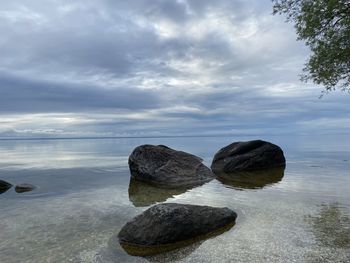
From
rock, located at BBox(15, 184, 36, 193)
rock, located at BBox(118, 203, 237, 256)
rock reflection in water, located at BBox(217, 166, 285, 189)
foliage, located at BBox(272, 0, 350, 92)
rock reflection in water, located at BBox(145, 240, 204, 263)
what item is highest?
foliage, located at BBox(272, 0, 350, 92)

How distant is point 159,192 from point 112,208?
542 centimetres

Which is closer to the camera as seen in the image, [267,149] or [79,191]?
[79,191]

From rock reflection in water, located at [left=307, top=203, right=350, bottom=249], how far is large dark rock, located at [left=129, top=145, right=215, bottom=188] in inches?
452

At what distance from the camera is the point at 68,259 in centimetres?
1048

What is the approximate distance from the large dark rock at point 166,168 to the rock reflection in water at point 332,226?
11.5 metres

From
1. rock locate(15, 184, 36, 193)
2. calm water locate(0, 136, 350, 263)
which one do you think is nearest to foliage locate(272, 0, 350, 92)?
calm water locate(0, 136, 350, 263)

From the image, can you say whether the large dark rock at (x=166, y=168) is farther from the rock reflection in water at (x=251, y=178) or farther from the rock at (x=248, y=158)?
the rock at (x=248, y=158)

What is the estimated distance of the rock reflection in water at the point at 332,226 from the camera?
11320 mm

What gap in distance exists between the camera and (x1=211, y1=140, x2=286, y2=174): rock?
110 feet

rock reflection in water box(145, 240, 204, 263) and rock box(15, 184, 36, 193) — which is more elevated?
rock reflection in water box(145, 240, 204, 263)

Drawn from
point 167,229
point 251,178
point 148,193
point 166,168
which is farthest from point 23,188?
point 251,178

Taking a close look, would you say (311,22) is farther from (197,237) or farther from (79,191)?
(79,191)

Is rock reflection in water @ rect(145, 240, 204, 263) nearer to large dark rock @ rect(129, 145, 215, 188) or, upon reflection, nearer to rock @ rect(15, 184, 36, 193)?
large dark rock @ rect(129, 145, 215, 188)

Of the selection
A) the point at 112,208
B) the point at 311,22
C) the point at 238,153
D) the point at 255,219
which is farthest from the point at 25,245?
the point at 238,153
